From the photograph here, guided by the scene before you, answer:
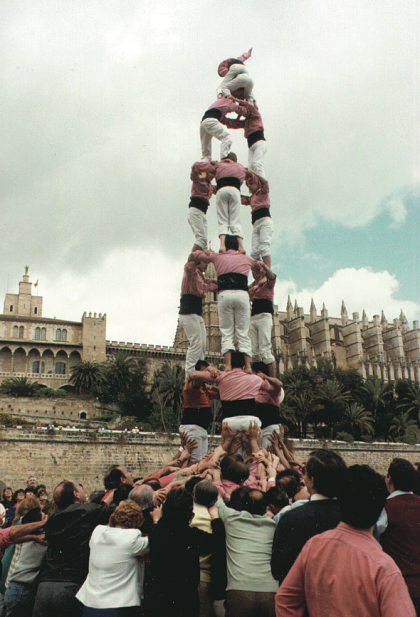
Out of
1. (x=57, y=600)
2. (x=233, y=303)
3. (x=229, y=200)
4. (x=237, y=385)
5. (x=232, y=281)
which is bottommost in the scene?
(x=57, y=600)

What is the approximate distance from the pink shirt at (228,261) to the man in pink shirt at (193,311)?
33cm

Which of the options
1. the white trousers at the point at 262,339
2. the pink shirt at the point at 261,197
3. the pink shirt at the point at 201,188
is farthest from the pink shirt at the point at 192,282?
the pink shirt at the point at 261,197

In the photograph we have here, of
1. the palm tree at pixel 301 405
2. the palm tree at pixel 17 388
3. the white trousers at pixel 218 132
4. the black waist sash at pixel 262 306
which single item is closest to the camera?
the black waist sash at pixel 262 306

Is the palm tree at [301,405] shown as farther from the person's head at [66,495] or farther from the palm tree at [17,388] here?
the person's head at [66,495]

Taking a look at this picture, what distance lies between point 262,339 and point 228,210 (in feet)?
10.2

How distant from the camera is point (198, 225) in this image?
12352 mm

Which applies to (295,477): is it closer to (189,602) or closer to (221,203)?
(189,602)

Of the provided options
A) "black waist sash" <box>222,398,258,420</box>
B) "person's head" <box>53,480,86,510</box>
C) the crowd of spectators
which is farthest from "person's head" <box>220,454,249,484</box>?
"black waist sash" <box>222,398,258,420</box>

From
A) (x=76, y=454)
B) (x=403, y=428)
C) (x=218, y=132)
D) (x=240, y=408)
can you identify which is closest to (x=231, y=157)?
(x=218, y=132)

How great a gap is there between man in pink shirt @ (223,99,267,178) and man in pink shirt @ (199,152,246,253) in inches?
42.1

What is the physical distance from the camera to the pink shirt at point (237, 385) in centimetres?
1026

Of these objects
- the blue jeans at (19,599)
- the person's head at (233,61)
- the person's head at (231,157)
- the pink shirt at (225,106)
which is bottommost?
the blue jeans at (19,599)

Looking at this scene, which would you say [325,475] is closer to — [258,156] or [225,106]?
[258,156]

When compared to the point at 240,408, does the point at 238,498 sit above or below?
below
